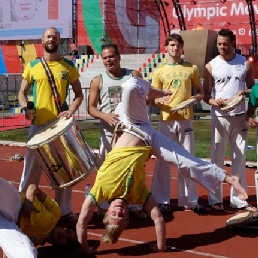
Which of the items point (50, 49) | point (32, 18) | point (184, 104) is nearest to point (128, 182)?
point (184, 104)

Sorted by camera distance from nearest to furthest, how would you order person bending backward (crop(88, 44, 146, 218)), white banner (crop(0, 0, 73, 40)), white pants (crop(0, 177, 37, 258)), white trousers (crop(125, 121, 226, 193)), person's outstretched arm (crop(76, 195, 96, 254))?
white pants (crop(0, 177, 37, 258)), person's outstretched arm (crop(76, 195, 96, 254)), white trousers (crop(125, 121, 226, 193)), person bending backward (crop(88, 44, 146, 218)), white banner (crop(0, 0, 73, 40))

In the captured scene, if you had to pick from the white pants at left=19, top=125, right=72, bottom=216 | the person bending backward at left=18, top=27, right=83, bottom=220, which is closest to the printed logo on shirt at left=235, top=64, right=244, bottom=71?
the person bending backward at left=18, top=27, right=83, bottom=220

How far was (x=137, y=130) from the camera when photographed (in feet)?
16.1

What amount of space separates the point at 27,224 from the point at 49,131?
1.10m

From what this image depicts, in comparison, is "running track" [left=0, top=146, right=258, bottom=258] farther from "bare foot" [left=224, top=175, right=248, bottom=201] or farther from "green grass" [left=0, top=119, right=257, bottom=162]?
"green grass" [left=0, top=119, right=257, bottom=162]

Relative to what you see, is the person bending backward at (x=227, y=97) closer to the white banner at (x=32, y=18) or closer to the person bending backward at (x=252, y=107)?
the person bending backward at (x=252, y=107)

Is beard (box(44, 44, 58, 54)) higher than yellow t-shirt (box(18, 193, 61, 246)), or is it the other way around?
beard (box(44, 44, 58, 54))

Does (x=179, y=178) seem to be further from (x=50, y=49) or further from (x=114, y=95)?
(x=50, y=49)

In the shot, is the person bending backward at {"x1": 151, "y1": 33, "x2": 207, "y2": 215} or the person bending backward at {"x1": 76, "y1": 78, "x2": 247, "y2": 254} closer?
the person bending backward at {"x1": 76, "y1": 78, "x2": 247, "y2": 254}

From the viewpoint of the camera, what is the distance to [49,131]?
519 centimetres

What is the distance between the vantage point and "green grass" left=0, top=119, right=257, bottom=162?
9867mm

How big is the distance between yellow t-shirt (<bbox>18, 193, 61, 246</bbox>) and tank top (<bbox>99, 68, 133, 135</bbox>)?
4.28 feet

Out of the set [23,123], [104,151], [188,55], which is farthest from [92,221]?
[188,55]

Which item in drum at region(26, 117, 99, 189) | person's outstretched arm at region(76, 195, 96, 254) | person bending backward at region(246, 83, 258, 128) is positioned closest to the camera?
person's outstretched arm at region(76, 195, 96, 254)
